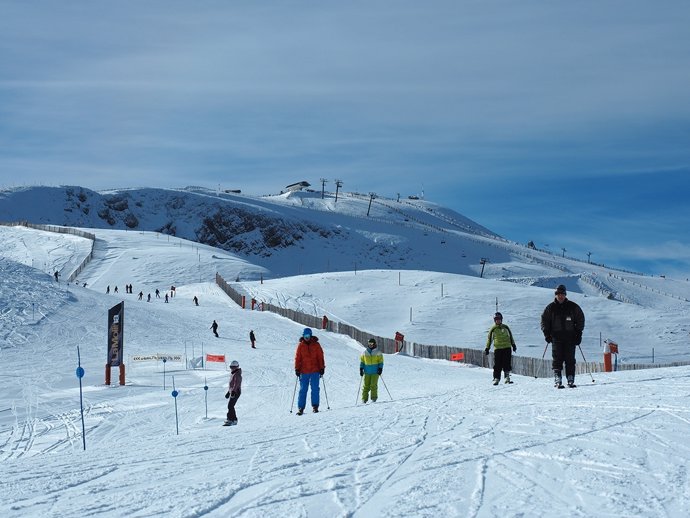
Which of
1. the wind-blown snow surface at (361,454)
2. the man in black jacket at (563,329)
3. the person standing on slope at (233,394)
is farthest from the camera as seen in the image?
the person standing on slope at (233,394)

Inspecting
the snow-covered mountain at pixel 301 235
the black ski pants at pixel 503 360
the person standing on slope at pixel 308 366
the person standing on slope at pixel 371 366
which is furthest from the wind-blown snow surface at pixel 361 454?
the snow-covered mountain at pixel 301 235

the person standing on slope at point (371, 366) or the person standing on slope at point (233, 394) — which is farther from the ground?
the person standing on slope at point (371, 366)

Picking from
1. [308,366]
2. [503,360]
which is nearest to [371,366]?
[308,366]

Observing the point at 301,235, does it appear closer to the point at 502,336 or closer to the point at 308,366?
the point at 502,336

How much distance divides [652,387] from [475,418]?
3.50 meters

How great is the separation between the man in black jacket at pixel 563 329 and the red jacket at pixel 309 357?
12.8 feet

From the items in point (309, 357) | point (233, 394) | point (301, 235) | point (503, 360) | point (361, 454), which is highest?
point (301, 235)

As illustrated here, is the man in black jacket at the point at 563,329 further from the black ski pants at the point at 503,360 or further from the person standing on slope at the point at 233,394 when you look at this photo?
the person standing on slope at the point at 233,394

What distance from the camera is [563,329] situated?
40.3 ft

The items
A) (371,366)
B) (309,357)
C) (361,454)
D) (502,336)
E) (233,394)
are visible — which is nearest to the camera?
(361,454)

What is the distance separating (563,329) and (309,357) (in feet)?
14.2

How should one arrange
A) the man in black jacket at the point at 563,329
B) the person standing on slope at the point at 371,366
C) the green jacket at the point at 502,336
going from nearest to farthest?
1. the man in black jacket at the point at 563,329
2. the person standing on slope at the point at 371,366
3. the green jacket at the point at 502,336

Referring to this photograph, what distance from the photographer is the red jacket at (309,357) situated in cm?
1313

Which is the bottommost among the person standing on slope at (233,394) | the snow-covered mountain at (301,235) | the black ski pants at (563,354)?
the person standing on slope at (233,394)
